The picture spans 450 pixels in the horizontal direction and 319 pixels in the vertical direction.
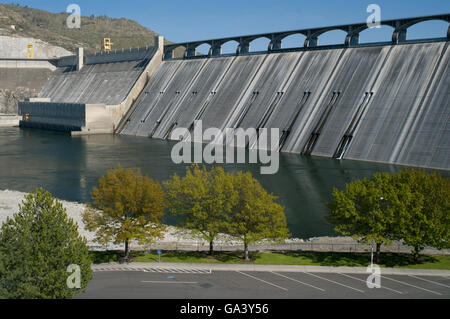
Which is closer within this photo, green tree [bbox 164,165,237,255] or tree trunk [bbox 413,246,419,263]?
tree trunk [bbox 413,246,419,263]

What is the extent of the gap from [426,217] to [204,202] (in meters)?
10.8

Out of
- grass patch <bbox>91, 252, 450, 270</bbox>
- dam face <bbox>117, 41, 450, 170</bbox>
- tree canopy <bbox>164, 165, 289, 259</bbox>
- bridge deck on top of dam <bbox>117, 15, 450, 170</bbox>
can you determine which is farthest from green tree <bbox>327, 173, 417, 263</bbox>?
bridge deck on top of dam <bbox>117, 15, 450, 170</bbox>

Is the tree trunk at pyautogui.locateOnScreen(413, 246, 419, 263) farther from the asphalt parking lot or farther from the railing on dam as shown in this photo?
the railing on dam

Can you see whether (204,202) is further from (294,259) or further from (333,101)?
(333,101)

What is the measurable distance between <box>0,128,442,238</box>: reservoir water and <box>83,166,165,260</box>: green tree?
24.9 feet

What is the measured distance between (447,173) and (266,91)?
29063mm

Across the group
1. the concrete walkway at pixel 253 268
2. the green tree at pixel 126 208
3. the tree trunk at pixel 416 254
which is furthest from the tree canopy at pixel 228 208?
the tree trunk at pixel 416 254

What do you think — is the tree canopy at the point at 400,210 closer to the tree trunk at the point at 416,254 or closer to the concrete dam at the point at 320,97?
the tree trunk at the point at 416,254

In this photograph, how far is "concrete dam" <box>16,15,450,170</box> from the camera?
48.3 m

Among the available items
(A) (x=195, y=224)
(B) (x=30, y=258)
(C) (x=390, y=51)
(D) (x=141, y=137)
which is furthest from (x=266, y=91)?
(B) (x=30, y=258)

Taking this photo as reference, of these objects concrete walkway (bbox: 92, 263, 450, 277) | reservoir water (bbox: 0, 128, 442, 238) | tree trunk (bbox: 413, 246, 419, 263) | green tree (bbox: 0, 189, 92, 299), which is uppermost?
reservoir water (bbox: 0, 128, 442, 238)

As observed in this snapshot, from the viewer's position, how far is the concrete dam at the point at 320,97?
159 feet

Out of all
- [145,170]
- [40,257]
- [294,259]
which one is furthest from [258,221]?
[145,170]

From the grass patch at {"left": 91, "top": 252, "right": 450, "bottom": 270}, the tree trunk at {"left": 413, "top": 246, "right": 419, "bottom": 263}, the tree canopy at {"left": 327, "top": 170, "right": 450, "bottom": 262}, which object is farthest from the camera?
the tree trunk at {"left": 413, "top": 246, "right": 419, "bottom": 263}
